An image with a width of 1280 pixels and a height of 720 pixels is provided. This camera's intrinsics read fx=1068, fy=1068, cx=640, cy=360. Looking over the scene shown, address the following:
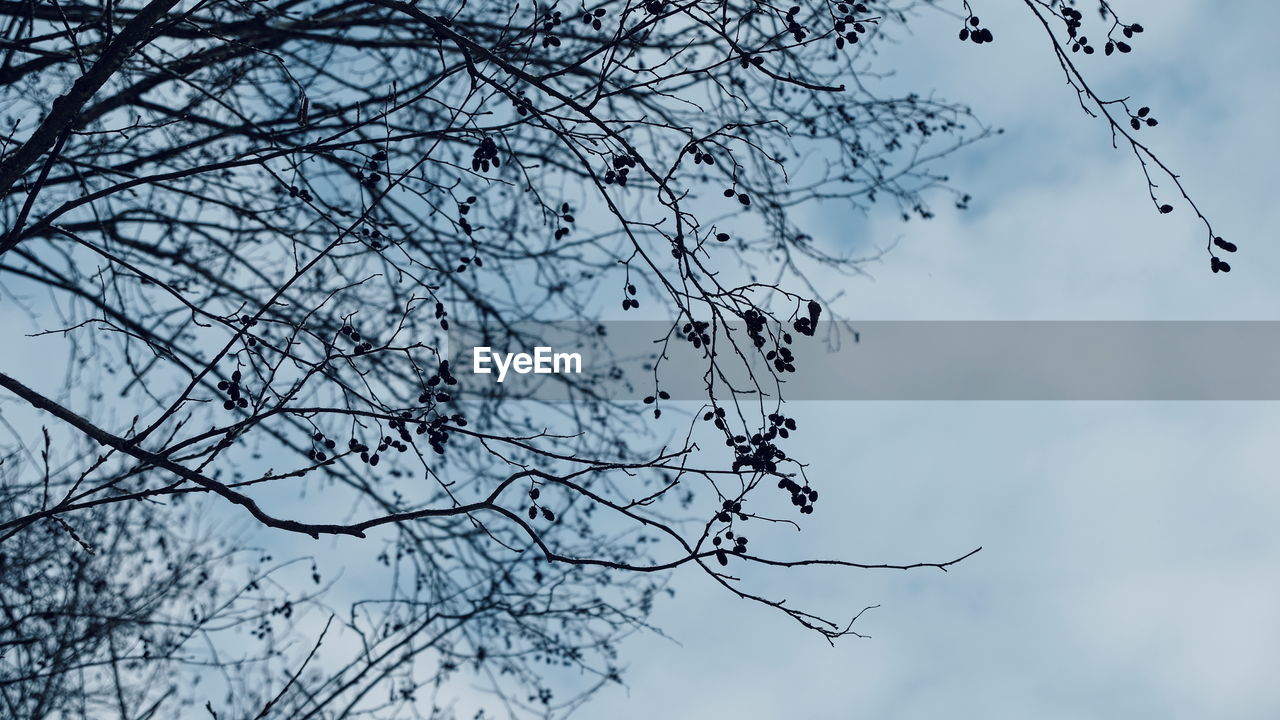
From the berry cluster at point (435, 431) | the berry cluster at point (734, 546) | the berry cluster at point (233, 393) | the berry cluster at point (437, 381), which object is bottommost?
the berry cluster at point (734, 546)

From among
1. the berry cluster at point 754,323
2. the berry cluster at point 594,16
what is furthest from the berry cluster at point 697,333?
the berry cluster at point 594,16

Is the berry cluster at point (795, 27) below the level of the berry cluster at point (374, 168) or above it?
below

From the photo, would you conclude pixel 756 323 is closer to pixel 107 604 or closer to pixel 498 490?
pixel 498 490

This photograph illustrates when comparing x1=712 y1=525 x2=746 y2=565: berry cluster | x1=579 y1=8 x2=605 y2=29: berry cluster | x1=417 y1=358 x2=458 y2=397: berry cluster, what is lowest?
x1=712 y1=525 x2=746 y2=565: berry cluster

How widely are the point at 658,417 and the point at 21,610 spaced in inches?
156

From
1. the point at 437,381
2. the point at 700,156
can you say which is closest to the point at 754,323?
the point at 700,156

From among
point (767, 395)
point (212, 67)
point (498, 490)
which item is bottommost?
point (767, 395)

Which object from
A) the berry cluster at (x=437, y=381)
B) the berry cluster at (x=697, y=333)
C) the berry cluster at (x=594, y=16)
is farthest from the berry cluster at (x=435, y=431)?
the berry cluster at (x=594, y=16)

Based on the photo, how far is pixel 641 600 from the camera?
542 centimetres

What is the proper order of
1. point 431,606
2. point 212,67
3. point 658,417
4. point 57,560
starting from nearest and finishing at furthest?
point 658,417 → point 212,67 → point 431,606 → point 57,560

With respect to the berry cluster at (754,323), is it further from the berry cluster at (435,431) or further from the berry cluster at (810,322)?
the berry cluster at (435,431)

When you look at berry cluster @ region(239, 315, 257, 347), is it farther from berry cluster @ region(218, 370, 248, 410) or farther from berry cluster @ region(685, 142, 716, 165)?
berry cluster @ region(685, 142, 716, 165)

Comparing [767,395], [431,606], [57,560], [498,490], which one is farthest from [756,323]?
[57,560]

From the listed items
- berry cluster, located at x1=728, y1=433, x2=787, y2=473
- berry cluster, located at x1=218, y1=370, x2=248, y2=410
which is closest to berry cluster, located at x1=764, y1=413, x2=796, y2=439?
berry cluster, located at x1=728, y1=433, x2=787, y2=473
